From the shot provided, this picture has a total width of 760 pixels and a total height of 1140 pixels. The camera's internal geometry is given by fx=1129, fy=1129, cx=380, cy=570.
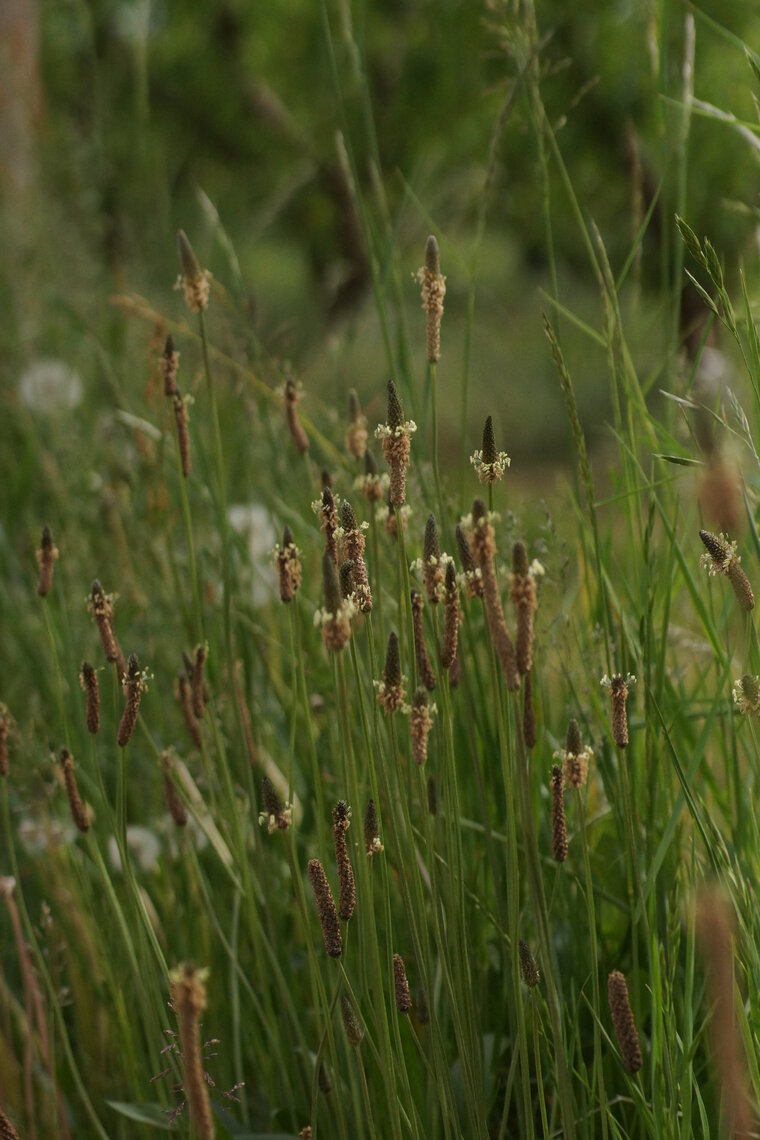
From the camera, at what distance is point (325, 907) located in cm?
56

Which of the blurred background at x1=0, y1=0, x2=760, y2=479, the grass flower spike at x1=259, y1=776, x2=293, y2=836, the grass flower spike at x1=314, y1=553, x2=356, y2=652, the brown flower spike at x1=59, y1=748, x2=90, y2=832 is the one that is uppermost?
the blurred background at x1=0, y1=0, x2=760, y2=479

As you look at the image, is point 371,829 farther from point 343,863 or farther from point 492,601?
point 492,601

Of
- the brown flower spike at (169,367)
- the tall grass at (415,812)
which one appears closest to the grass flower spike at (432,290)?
the tall grass at (415,812)

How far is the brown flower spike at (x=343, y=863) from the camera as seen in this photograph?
557 millimetres

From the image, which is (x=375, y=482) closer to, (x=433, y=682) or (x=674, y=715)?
(x=433, y=682)

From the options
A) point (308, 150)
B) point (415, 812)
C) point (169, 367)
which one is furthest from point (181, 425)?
point (308, 150)

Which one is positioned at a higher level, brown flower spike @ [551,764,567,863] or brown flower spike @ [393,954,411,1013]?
brown flower spike @ [551,764,567,863]

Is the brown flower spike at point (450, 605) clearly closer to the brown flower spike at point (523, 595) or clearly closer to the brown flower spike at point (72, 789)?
the brown flower spike at point (523, 595)

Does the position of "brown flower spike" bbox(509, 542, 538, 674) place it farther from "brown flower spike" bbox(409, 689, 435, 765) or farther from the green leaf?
the green leaf

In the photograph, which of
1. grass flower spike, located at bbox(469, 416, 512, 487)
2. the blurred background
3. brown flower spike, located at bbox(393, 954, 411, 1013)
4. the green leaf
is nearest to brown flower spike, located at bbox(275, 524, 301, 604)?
grass flower spike, located at bbox(469, 416, 512, 487)

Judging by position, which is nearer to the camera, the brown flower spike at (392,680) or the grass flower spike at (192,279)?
the brown flower spike at (392,680)

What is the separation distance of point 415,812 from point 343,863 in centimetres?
40

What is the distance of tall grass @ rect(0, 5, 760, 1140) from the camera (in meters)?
0.60

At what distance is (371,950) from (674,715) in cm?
34
